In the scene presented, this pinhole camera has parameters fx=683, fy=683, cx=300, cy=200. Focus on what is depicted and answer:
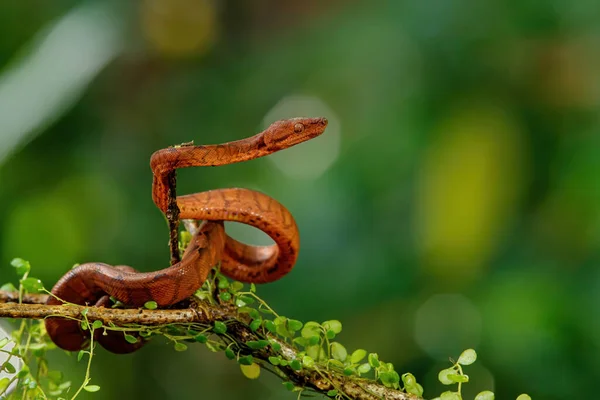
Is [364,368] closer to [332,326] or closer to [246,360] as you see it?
[332,326]

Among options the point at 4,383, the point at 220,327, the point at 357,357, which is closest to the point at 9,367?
the point at 4,383

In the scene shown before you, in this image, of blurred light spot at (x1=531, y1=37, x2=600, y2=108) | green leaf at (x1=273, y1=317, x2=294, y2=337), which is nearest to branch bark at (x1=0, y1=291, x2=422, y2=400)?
green leaf at (x1=273, y1=317, x2=294, y2=337)

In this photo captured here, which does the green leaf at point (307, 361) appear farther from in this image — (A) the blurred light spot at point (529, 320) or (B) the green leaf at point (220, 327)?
(A) the blurred light spot at point (529, 320)

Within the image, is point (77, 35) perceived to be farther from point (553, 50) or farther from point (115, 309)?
point (115, 309)

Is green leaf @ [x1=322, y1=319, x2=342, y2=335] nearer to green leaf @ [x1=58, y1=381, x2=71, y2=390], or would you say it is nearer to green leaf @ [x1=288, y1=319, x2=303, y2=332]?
green leaf @ [x1=288, y1=319, x2=303, y2=332]

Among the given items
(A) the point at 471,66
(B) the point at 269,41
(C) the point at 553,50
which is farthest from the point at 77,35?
(C) the point at 553,50

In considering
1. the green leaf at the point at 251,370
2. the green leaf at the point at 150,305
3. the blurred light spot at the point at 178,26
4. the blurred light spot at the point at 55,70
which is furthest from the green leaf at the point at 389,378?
the blurred light spot at the point at 178,26
